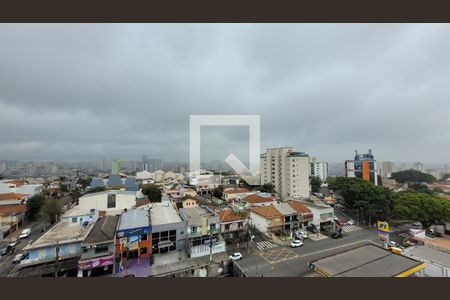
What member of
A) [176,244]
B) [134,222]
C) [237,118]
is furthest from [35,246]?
[237,118]

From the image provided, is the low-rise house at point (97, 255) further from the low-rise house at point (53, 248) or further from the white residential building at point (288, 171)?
the white residential building at point (288, 171)

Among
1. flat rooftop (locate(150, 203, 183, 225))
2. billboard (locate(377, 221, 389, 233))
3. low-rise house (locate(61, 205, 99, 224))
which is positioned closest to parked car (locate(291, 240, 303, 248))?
billboard (locate(377, 221, 389, 233))

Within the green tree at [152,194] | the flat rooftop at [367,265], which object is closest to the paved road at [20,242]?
the green tree at [152,194]

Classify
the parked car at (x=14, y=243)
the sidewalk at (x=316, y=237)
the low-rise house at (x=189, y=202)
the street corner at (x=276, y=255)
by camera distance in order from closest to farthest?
the street corner at (x=276, y=255)
the parked car at (x=14, y=243)
the sidewalk at (x=316, y=237)
the low-rise house at (x=189, y=202)

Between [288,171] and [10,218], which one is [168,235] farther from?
[288,171]

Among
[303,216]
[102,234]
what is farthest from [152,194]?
[303,216]

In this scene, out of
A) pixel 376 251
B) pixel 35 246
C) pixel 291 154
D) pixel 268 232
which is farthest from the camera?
pixel 291 154

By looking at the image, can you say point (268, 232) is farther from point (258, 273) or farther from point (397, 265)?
point (397, 265)
